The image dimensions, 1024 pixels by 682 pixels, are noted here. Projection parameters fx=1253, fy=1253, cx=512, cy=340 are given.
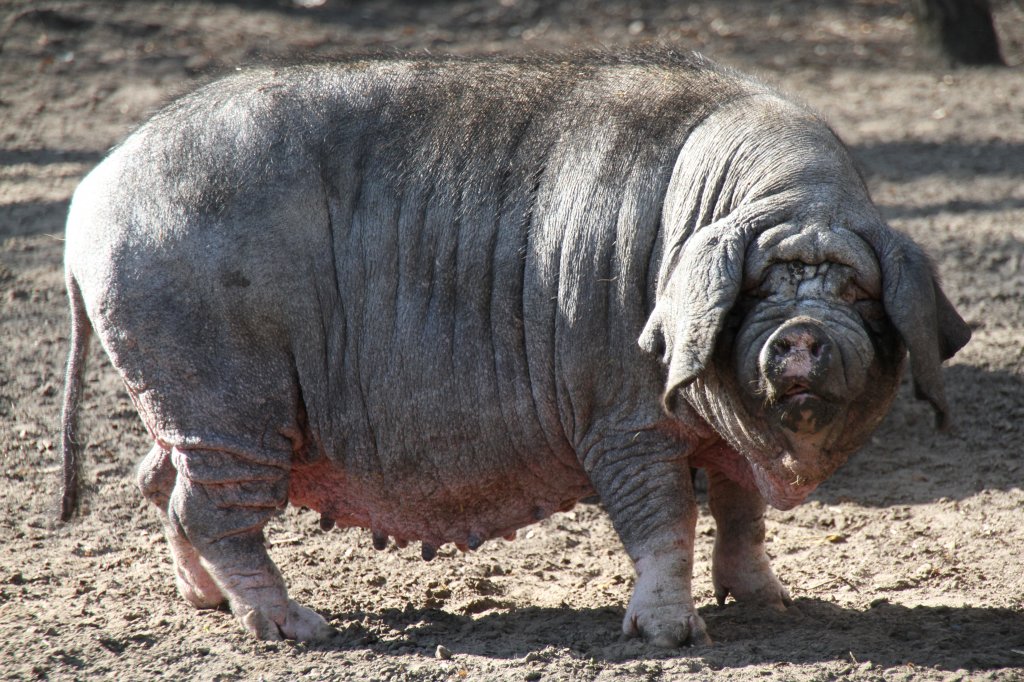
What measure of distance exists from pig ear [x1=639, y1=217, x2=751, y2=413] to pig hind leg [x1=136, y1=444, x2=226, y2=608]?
79.6 inches

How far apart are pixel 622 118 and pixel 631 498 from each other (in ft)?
4.39

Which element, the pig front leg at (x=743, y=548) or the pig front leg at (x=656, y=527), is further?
the pig front leg at (x=743, y=548)

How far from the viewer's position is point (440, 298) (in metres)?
4.55

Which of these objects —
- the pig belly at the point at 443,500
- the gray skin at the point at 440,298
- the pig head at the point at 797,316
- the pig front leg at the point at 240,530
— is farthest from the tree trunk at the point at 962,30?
the pig front leg at the point at 240,530

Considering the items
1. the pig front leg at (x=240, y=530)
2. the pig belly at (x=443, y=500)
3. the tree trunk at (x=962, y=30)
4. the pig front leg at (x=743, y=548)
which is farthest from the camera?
the tree trunk at (x=962, y=30)

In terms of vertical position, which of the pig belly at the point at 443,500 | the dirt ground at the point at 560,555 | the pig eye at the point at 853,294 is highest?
the pig eye at the point at 853,294

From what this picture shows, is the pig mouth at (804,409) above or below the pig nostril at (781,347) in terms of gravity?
below

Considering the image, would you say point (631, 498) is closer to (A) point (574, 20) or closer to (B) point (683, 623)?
(B) point (683, 623)

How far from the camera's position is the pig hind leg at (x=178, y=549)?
16.0 ft

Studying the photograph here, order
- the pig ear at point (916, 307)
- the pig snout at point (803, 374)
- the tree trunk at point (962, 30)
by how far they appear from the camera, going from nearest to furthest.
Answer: the pig snout at point (803, 374)
the pig ear at point (916, 307)
the tree trunk at point (962, 30)

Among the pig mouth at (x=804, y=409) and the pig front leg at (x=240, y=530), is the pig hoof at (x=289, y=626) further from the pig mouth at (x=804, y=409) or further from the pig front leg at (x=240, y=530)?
the pig mouth at (x=804, y=409)

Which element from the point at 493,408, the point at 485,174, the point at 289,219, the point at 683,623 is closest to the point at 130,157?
the point at 289,219

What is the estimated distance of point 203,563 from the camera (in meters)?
4.81

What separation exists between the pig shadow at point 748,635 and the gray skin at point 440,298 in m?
0.16
